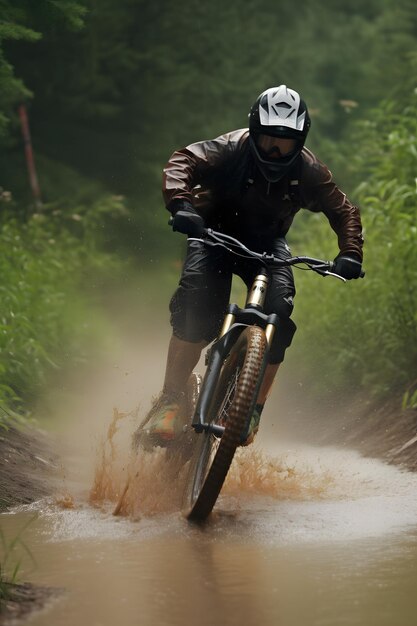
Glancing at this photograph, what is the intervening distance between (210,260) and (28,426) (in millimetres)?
2812

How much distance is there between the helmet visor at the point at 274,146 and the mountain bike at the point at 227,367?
52cm

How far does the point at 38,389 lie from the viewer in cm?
977

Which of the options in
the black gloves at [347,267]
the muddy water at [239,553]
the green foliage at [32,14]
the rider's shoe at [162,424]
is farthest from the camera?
the green foliage at [32,14]

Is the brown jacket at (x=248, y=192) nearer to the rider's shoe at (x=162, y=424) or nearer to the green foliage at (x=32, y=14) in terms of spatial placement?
the rider's shoe at (x=162, y=424)

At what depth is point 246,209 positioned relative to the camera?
6.43 metres

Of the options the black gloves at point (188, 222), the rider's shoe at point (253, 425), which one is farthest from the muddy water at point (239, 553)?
the black gloves at point (188, 222)

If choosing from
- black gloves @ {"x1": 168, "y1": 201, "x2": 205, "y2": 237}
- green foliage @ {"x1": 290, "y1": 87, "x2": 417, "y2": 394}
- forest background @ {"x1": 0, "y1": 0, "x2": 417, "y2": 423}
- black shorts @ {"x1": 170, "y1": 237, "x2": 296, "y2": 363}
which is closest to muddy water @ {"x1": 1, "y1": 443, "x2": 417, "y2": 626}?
black shorts @ {"x1": 170, "y1": 237, "x2": 296, "y2": 363}

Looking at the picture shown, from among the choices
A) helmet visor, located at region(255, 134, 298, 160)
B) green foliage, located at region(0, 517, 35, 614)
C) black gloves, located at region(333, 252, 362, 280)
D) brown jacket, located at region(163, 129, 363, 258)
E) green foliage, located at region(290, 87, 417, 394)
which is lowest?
green foliage, located at region(0, 517, 35, 614)

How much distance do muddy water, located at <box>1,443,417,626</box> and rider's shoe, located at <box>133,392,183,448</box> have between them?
0.62 feet

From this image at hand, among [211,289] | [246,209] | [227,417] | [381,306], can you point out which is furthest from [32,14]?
[227,417]

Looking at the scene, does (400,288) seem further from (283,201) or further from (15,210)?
(15,210)

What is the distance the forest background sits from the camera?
995 centimetres

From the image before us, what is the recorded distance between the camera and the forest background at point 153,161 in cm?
995

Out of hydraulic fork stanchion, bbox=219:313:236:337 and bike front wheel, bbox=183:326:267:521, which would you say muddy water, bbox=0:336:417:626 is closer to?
bike front wheel, bbox=183:326:267:521
